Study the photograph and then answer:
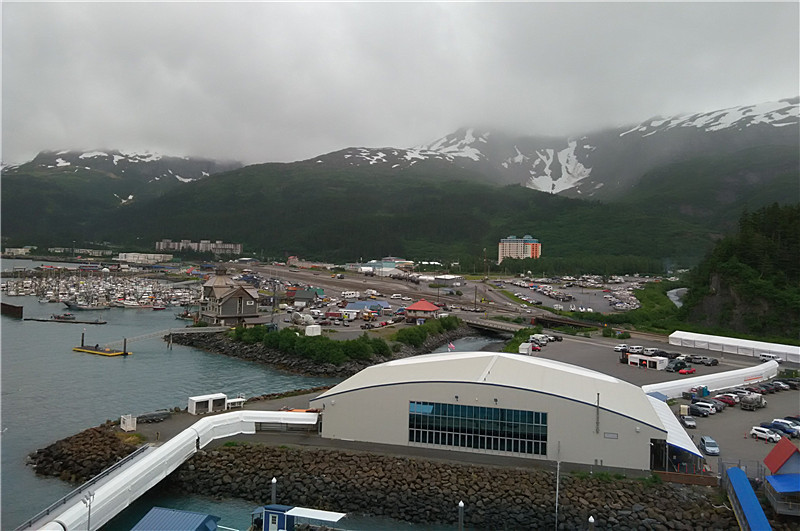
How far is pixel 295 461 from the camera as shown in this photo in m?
12.9

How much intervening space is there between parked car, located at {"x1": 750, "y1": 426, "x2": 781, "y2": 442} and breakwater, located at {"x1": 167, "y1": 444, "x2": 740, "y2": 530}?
4155 millimetres

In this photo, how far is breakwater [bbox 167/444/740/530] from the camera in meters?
11.0

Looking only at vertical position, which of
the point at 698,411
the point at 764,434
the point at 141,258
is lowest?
the point at 698,411

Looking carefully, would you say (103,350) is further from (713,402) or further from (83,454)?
(713,402)

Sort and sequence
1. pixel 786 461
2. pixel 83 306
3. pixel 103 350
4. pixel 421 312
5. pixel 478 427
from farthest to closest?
pixel 83 306
pixel 421 312
pixel 103 350
pixel 478 427
pixel 786 461

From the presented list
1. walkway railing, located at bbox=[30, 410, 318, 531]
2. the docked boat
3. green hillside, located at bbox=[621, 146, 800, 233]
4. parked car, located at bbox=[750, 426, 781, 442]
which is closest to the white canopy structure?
parked car, located at bbox=[750, 426, 781, 442]

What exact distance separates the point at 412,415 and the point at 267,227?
13868cm

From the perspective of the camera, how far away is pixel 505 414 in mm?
13125

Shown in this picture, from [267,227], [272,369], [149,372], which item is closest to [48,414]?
[149,372]

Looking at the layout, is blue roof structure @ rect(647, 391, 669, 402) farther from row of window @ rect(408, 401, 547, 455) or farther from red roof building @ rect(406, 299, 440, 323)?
red roof building @ rect(406, 299, 440, 323)

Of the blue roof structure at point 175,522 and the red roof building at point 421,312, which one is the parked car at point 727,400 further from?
the red roof building at point 421,312

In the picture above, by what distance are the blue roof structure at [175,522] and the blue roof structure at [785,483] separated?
9919 millimetres

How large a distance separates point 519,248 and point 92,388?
8754 cm

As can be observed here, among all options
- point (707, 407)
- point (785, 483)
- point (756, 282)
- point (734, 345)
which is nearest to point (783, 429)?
point (707, 407)
